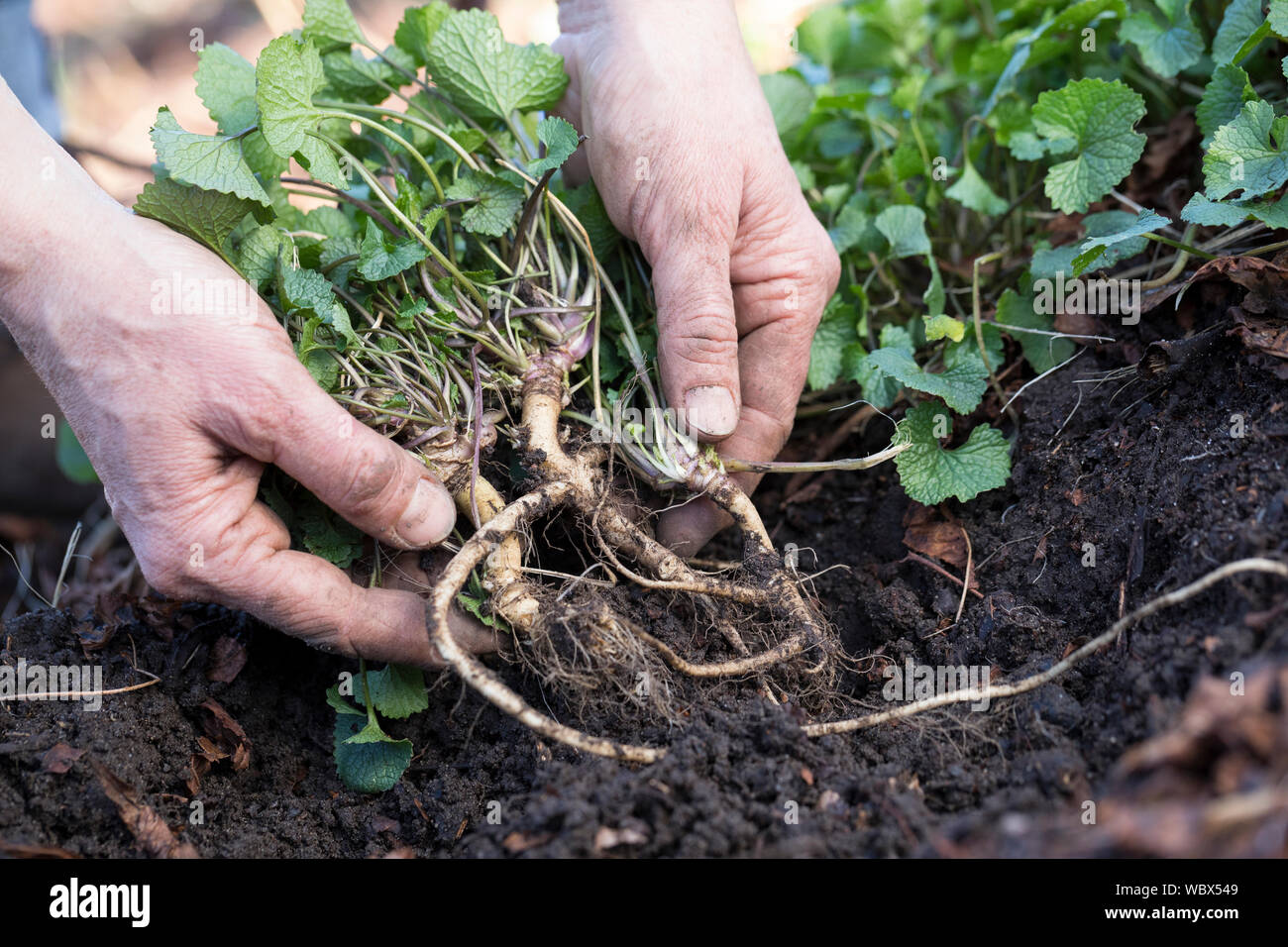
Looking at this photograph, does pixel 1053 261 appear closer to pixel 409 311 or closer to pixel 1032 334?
pixel 1032 334

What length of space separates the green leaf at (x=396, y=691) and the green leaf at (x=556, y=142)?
1087 millimetres

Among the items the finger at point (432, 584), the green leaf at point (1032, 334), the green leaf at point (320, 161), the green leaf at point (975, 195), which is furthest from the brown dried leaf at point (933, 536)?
the green leaf at point (320, 161)

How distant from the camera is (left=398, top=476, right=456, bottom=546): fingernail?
1.65 metres

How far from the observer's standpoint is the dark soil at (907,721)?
1.16m

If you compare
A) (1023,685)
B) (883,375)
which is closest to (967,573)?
(1023,685)

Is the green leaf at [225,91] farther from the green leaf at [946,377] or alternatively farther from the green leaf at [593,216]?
the green leaf at [946,377]

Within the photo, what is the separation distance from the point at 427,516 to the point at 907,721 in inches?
39.6

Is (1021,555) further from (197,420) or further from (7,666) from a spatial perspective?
(7,666)

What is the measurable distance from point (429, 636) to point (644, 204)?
3.45 feet

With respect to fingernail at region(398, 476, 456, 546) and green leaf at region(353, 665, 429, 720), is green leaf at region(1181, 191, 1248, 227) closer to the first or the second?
fingernail at region(398, 476, 456, 546)

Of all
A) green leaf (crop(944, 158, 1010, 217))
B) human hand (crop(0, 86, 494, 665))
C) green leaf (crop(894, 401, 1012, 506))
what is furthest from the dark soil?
green leaf (crop(944, 158, 1010, 217))

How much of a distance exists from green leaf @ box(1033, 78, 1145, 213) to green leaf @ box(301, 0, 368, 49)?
1695 mm

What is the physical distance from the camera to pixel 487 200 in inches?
74.7
